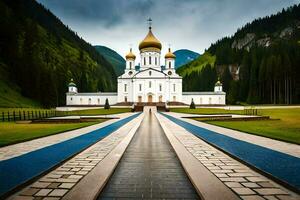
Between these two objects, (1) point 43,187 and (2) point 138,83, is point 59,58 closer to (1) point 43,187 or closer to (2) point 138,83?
(2) point 138,83

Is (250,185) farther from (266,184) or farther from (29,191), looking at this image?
(29,191)

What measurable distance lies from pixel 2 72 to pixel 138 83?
117ft

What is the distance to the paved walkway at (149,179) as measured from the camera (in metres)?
4.98

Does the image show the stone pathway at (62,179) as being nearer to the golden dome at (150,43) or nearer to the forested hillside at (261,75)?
the golden dome at (150,43)

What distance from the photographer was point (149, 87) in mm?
75500

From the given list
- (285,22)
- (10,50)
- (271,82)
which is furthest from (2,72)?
(285,22)

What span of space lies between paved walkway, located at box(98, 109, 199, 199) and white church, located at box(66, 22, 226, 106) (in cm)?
6385

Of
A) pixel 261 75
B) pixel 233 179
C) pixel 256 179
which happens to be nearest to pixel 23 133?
pixel 233 179

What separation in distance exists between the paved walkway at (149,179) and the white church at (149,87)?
6385 cm

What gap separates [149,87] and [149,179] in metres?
69.7

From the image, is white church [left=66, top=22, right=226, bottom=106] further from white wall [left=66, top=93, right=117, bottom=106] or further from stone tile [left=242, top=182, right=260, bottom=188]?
stone tile [left=242, top=182, right=260, bottom=188]

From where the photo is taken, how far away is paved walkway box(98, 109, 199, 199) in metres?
4.98

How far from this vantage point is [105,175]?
19.7ft

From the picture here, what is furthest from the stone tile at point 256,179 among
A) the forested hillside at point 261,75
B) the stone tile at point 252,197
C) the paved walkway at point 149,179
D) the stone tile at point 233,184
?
the forested hillside at point 261,75
